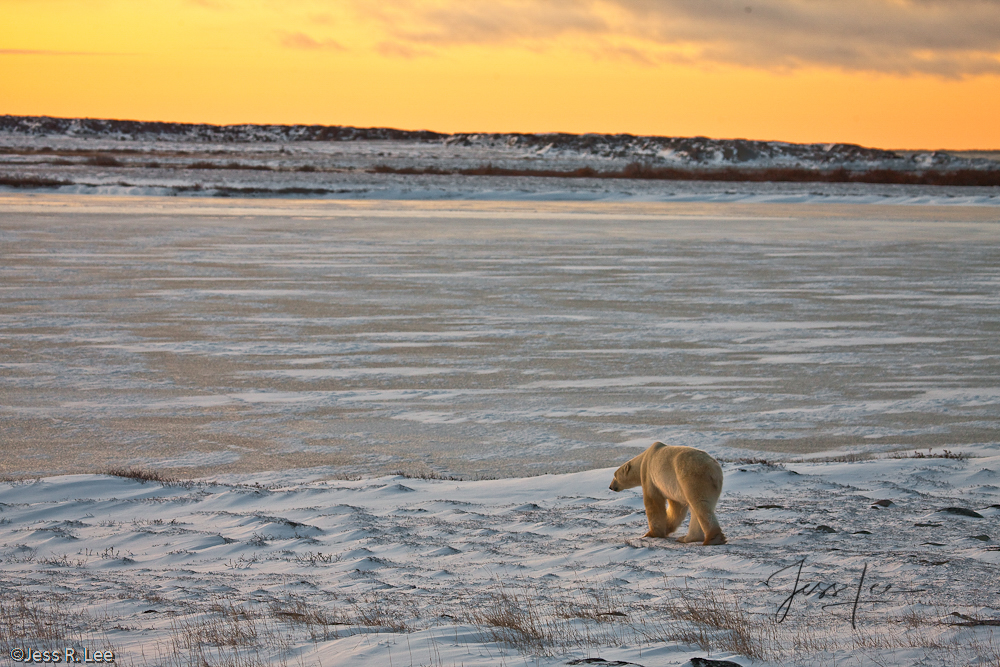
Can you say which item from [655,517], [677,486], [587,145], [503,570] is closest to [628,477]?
[655,517]

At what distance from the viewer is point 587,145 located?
437 feet

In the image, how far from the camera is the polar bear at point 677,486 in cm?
513

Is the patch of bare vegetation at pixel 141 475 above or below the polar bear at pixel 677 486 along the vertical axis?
below

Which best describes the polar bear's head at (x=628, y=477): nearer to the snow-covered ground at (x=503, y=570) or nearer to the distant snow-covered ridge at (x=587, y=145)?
the snow-covered ground at (x=503, y=570)

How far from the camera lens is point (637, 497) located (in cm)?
667

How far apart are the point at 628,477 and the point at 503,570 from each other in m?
1.10

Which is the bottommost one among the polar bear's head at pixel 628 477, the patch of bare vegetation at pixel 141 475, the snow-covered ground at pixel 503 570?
the patch of bare vegetation at pixel 141 475

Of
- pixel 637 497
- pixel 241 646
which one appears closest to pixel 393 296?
pixel 637 497

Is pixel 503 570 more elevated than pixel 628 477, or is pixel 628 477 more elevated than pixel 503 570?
pixel 628 477

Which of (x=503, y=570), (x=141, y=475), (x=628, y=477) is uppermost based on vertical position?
(x=628, y=477)

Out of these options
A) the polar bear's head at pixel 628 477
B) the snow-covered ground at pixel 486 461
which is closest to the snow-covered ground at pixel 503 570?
the snow-covered ground at pixel 486 461

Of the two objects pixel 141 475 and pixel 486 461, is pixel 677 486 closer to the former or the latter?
pixel 486 461

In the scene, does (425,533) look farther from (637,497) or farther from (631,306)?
(631,306)

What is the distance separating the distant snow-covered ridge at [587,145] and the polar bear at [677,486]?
3497 inches
